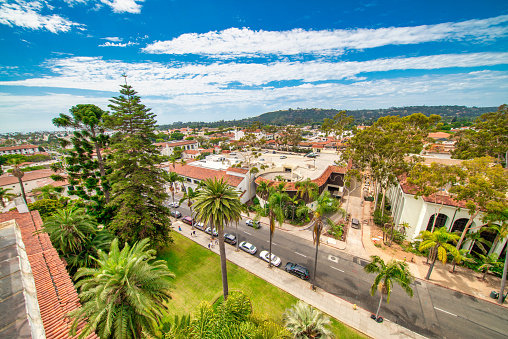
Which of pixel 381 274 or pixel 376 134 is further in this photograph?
pixel 376 134

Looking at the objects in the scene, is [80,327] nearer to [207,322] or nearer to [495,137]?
[207,322]

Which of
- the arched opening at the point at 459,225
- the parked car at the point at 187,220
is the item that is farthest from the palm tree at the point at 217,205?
the arched opening at the point at 459,225

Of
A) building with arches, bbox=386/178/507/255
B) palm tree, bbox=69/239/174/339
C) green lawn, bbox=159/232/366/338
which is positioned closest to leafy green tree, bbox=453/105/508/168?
building with arches, bbox=386/178/507/255

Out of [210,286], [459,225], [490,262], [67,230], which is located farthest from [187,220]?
[490,262]

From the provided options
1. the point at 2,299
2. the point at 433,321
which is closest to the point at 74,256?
the point at 2,299

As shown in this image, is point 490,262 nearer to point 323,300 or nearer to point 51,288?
point 323,300

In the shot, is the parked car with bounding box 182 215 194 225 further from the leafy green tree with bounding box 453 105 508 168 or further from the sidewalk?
the leafy green tree with bounding box 453 105 508 168
